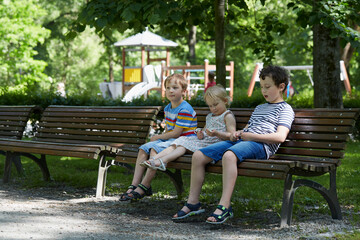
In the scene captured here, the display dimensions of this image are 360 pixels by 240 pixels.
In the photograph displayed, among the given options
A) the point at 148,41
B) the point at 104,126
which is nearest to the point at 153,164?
the point at 104,126

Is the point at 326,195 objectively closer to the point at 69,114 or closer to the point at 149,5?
the point at 149,5

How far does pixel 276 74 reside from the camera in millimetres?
4652

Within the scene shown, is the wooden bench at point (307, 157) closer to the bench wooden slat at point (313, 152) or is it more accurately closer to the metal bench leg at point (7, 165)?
the bench wooden slat at point (313, 152)

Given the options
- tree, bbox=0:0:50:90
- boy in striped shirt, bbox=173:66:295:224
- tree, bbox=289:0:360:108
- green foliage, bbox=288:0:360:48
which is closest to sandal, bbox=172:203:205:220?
boy in striped shirt, bbox=173:66:295:224

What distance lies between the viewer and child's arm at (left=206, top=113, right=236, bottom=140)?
4738 millimetres

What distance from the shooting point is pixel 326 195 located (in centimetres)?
446

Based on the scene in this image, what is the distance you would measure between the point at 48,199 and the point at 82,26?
2.37 m

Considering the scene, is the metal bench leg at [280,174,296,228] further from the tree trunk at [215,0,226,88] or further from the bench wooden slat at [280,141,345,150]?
the tree trunk at [215,0,226,88]

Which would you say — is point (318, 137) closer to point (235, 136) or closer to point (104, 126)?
point (235, 136)

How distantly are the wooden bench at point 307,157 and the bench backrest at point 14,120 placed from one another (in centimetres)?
248

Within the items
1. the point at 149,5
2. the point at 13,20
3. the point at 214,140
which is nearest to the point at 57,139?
the point at 149,5

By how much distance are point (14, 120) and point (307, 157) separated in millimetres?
4192

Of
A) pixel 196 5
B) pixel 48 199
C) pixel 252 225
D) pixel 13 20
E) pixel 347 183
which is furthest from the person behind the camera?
pixel 13 20

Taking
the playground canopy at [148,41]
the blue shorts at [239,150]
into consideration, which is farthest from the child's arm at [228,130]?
the playground canopy at [148,41]
